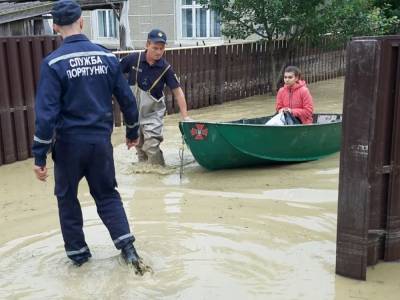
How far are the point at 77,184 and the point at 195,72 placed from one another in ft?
27.6

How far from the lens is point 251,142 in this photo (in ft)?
23.0

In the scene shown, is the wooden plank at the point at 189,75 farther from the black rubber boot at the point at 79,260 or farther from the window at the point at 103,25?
the window at the point at 103,25

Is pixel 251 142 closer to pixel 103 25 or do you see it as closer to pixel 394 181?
pixel 394 181

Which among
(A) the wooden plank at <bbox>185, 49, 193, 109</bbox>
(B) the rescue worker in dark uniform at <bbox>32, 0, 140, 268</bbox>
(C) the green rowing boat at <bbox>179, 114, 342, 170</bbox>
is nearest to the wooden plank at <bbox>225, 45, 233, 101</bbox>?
(A) the wooden plank at <bbox>185, 49, 193, 109</bbox>

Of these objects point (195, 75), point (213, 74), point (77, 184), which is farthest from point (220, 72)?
point (77, 184)

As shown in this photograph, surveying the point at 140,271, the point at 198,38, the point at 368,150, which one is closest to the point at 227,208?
the point at 140,271

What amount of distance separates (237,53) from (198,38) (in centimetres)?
598

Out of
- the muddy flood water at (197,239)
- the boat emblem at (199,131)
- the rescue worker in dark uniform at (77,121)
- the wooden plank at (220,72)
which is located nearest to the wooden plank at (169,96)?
the wooden plank at (220,72)

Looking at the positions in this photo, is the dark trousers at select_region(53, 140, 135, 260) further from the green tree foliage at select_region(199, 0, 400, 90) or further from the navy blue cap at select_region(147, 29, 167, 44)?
the green tree foliage at select_region(199, 0, 400, 90)

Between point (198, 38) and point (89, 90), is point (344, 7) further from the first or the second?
point (89, 90)

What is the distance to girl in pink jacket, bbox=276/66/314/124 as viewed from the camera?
25.3 ft

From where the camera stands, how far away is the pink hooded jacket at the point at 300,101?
773 centimetres

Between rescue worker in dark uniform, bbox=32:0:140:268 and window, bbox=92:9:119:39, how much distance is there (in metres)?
18.5

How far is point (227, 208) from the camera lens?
19.2 ft
